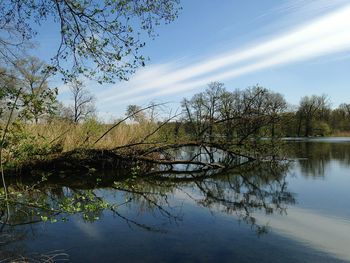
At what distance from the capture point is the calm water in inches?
195

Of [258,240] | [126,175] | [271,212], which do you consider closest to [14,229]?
[258,240]

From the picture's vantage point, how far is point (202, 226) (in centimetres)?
632

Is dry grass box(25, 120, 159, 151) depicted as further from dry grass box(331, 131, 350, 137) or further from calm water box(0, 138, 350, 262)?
dry grass box(331, 131, 350, 137)

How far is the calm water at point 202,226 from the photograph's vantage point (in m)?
4.96

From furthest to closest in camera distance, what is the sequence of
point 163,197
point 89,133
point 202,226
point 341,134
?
point 341,134
point 89,133
point 163,197
point 202,226

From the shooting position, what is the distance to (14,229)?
6191mm

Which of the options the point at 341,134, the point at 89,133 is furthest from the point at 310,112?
the point at 89,133

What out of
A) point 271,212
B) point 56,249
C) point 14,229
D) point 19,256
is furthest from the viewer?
point 271,212

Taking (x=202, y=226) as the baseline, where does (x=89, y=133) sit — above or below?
above

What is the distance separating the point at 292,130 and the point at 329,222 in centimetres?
5689

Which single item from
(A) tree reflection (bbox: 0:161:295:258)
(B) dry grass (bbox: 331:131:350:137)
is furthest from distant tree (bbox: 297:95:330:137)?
(A) tree reflection (bbox: 0:161:295:258)

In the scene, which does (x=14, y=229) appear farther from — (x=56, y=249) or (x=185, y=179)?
(x=185, y=179)

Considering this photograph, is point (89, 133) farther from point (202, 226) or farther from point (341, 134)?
point (341, 134)

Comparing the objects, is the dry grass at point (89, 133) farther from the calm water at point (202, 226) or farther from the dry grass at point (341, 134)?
the dry grass at point (341, 134)
